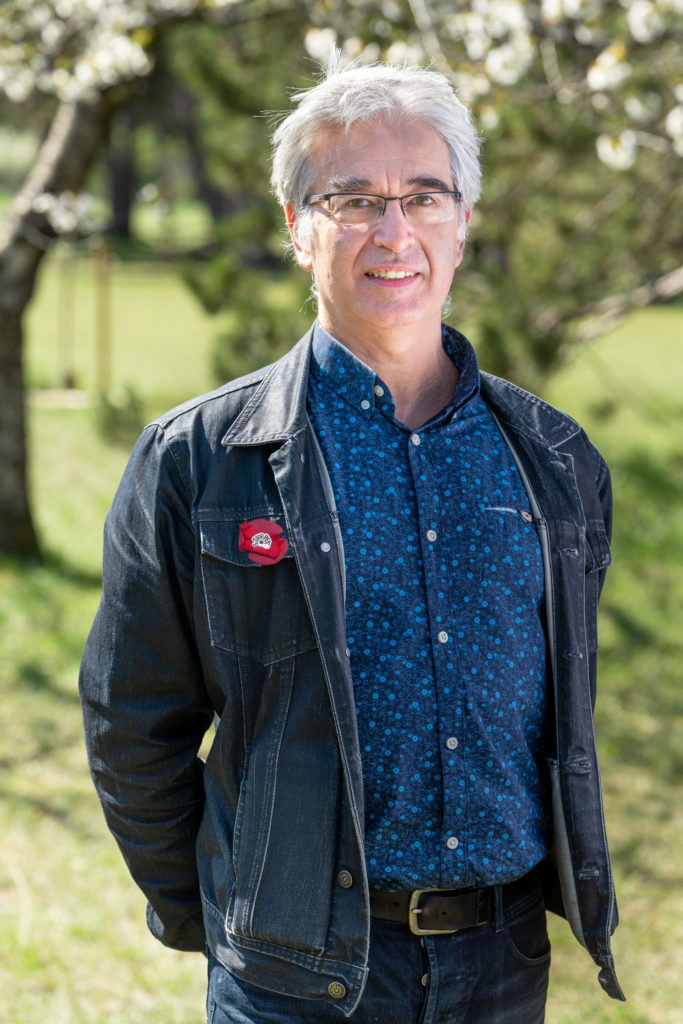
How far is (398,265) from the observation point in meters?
1.90

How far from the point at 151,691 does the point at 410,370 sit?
0.70 metres

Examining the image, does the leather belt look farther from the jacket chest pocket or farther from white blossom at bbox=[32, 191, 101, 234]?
white blossom at bbox=[32, 191, 101, 234]

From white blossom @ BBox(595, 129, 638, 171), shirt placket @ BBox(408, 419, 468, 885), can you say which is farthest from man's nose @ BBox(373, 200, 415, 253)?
white blossom @ BBox(595, 129, 638, 171)

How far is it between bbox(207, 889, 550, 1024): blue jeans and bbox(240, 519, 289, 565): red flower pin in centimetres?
59

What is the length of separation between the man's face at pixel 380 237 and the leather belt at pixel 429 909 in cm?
90

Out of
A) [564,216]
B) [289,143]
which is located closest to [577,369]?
[564,216]

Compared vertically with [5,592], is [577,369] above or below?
above

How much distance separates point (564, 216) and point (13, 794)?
736cm

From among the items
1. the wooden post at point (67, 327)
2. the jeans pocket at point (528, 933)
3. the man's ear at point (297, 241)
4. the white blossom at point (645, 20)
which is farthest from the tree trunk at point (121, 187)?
the jeans pocket at point (528, 933)

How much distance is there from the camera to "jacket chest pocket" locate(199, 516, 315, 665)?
1.82m

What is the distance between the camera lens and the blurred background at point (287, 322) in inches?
153

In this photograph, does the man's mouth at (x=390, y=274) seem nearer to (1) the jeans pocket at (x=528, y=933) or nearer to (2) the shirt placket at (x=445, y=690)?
(2) the shirt placket at (x=445, y=690)

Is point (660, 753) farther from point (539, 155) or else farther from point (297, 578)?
point (539, 155)

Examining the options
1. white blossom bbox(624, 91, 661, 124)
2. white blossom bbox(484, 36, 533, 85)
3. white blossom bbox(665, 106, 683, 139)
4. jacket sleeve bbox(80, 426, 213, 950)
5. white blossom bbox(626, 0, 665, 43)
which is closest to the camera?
jacket sleeve bbox(80, 426, 213, 950)
